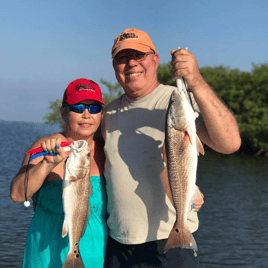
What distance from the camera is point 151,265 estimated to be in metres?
3.90

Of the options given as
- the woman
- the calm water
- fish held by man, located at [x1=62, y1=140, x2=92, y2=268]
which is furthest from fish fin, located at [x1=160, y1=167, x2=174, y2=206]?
the calm water

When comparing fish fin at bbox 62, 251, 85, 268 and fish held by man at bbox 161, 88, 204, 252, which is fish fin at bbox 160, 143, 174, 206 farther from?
fish fin at bbox 62, 251, 85, 268

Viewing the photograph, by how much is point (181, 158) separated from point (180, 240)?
2.21 ft

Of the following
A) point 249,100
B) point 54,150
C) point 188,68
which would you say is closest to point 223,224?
point 54,150

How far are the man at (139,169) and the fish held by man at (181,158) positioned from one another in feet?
1.18

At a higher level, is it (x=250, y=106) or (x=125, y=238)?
(x=250, y=106)

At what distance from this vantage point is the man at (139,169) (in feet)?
12.3

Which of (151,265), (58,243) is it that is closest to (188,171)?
(151,265)

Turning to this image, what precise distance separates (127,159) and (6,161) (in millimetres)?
38711

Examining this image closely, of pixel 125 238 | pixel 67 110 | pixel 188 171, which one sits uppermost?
pixel 67 110

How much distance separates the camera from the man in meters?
3.76

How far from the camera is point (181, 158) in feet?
10.6

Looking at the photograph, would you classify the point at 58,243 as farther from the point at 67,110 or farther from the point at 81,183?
the point at 67,110

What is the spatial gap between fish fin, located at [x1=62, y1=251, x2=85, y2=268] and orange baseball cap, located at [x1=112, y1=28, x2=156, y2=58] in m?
1.98
